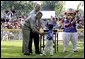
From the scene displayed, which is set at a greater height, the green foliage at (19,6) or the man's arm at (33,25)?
the green foliage at (19,6)

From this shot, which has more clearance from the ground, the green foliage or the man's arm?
the green foliage

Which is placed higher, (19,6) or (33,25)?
(19,6)

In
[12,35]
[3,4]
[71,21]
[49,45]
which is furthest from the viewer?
[3,4]

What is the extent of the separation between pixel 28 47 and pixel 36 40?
0.39 metres

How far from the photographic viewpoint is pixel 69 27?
49.5 ft

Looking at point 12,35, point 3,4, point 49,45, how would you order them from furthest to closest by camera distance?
point 3,4 → point 12,35 → point 49,45

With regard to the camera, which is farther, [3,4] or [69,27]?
[3,4]

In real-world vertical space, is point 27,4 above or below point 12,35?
above

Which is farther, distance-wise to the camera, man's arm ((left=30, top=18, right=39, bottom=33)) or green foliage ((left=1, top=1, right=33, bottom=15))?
green foliage ((left=1, top=1, right=33, bottom=15))

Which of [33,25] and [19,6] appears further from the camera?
[19,6]

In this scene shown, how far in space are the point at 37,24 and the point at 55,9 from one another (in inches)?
814

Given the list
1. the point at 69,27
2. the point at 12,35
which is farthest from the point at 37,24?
the point at 12,35

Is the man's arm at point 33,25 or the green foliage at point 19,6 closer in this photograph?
the man's arm at point 33,25

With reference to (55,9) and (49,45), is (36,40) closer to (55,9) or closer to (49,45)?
(49,45)
